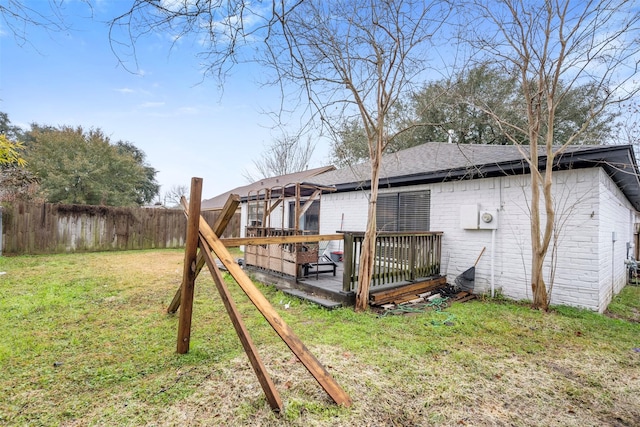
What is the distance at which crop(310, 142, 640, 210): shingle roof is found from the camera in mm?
4477

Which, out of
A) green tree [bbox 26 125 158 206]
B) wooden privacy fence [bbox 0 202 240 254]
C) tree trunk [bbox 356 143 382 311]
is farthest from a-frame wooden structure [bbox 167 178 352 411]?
green tree [bbox 26 125 158 206]

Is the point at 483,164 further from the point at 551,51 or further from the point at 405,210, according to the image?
the point at 405,210

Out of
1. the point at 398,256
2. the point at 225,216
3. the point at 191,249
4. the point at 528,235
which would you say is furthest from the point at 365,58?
the point at 528,235

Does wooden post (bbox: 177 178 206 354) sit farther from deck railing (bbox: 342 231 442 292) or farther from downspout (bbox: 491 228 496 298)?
downspout (bbox: 491 228 496 298)

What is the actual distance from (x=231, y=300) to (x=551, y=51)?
19.3 feet

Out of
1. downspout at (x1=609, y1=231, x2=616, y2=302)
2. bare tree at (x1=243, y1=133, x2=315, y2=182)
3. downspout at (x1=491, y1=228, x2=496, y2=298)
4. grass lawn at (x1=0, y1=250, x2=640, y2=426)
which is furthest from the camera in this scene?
bare tree at (x1=243, y1=133, x2=315, y2=182)

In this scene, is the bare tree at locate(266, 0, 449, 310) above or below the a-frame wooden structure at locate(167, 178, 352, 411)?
above

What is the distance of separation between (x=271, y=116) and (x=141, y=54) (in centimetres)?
162

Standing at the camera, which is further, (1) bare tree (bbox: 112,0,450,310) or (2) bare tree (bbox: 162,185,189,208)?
(2) bare tree (bbox: 162,185,189,208)

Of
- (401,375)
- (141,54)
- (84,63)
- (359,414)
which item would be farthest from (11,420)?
(84,63)

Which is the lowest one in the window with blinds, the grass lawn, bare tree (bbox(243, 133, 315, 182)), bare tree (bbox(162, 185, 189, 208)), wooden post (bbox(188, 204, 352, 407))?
the grass lawn

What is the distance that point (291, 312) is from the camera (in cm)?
452

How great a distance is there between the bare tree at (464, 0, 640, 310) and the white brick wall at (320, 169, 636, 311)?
1.00ft

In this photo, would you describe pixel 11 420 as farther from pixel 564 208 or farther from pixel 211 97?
pixel 564 208
